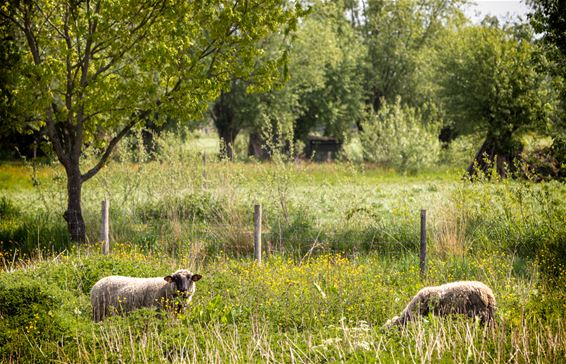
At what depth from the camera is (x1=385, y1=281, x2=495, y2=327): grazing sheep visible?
27.9ft

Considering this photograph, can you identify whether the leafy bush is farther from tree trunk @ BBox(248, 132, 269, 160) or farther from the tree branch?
the tree branch

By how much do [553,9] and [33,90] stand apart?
10.3 metres

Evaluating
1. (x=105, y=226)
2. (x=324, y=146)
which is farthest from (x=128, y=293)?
(x=324, y=146)

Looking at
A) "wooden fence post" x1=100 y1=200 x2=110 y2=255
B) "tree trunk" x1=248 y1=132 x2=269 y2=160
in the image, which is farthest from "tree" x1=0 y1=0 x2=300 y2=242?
"tree trunk" x1=248 y1=132 x2=269 y2=160

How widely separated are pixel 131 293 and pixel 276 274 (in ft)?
8.58

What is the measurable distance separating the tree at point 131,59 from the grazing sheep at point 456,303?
680 centimetres

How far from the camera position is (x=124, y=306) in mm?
9523

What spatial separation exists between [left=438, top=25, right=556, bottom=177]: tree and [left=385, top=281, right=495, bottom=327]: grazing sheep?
18.8 m

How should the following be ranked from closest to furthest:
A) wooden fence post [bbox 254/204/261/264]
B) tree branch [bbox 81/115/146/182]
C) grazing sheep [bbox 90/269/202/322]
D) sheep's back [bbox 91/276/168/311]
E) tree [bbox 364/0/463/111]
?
grazing sheep [bbox 90/269/202/322] < sheep's back [bbox 91/276/168/311] < wooden fence post [bbox 254/204/261/264] < tree branch [bbox 81/115/146/182] < tree [bbox 364/0/463/111]

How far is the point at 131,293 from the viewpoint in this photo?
9.56 meters

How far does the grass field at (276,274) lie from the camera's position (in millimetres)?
7547

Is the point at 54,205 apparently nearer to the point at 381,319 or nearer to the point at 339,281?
the point at 339,281

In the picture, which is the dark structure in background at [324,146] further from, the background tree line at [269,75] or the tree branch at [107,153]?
the tree branch at [107,153]

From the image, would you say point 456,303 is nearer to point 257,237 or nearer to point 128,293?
point 128,293
